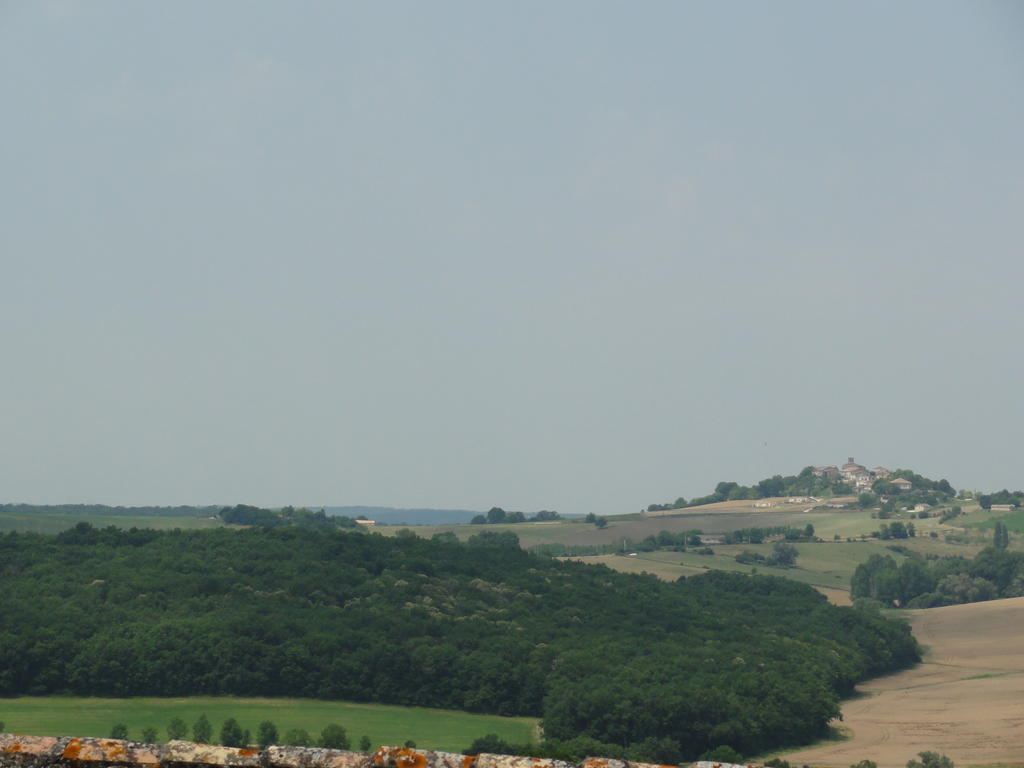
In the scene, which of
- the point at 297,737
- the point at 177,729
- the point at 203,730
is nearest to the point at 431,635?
the point at 203,730

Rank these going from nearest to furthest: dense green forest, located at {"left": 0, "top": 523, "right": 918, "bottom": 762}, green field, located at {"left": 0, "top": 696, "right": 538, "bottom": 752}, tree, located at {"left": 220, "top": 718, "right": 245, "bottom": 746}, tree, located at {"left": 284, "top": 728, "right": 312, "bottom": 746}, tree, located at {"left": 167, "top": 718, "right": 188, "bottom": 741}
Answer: tree, located at {"left": 284, "top": 728, "right": 312, "bottom": 746} < tree, located at {"left": 167, "top": 718, "right": 188, "bottom": 741} < tree, located at {"left": 220, "top": 718, "right": 245, "bottom": 746} < green field, located at {"left": 0, "top": 696, "right": 538, "bottom": 752} < dense green forest, located at {"left": 0, "top": 523, "right": 918, "bottom": 762}

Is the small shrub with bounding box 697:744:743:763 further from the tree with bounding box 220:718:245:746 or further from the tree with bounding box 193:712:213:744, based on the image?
the tree with bounding box 193:712:213:744

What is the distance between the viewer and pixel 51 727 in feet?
261

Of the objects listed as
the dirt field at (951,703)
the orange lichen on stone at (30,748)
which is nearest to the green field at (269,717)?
the dirt field at (951,703)

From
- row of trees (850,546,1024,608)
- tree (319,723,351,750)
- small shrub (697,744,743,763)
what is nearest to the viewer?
tree (319,723,351,750)

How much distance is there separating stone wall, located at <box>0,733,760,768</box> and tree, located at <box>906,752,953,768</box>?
232 ft

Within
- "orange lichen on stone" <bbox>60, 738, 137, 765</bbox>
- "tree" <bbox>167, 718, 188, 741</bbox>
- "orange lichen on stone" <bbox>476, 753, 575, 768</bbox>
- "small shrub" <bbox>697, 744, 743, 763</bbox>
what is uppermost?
"orange lichen on stone" <bbox>60, 738, 137, 765</bbox>

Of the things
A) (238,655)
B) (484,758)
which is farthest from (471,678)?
(484,758)

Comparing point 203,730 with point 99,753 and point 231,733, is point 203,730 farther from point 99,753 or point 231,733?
point 99,753

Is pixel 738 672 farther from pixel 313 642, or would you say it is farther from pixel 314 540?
pixel 314 540

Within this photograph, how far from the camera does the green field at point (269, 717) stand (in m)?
82.6

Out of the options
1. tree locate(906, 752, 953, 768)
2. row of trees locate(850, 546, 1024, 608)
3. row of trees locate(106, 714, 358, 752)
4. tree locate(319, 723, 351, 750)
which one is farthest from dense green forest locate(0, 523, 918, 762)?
row of trees locate(850, 546, 1024, 608)

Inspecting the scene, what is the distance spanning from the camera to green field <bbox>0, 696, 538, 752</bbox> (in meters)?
82.6

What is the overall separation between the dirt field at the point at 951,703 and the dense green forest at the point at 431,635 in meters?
4.49
